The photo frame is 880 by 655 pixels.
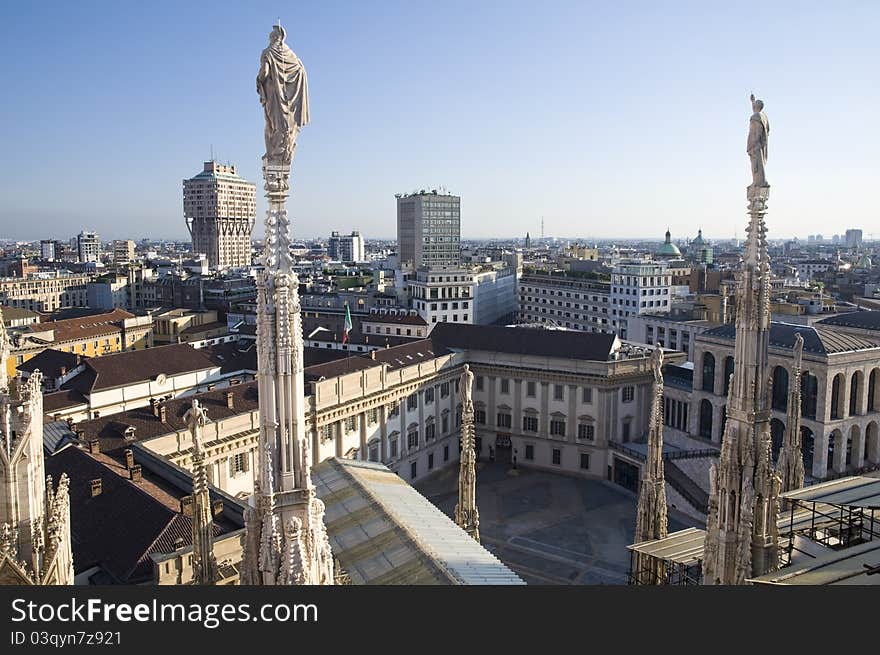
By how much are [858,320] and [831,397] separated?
20171 mm

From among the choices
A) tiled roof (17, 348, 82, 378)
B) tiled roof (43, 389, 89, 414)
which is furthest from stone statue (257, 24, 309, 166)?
tiled roof (17, 348, 82, 378)

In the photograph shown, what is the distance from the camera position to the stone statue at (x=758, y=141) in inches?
656

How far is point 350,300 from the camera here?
367 ft

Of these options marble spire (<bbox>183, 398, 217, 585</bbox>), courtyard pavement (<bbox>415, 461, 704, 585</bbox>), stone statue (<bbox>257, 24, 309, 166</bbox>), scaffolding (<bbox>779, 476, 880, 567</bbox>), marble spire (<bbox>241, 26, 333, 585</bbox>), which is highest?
stone statue (<bbox>257, 24, 309, 166</bbox>)

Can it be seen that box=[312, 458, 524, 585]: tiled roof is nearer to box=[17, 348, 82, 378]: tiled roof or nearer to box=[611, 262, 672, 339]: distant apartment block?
box=[17, 348, 82, 378]: tiled roof

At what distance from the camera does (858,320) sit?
72.1 m

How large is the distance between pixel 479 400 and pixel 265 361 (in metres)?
60.0

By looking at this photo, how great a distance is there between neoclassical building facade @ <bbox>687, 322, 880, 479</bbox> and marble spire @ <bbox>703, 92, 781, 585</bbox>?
42104 mm

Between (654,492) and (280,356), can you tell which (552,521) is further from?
(280,356)

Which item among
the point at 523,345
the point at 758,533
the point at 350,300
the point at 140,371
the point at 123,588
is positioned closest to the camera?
the point at 123,588

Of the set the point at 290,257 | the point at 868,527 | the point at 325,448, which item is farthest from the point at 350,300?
the point at 290,257

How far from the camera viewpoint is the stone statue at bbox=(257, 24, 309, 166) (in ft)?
36.0

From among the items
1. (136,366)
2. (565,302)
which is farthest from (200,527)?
(565,302)

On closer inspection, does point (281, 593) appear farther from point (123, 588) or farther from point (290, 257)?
point (290, 257)
